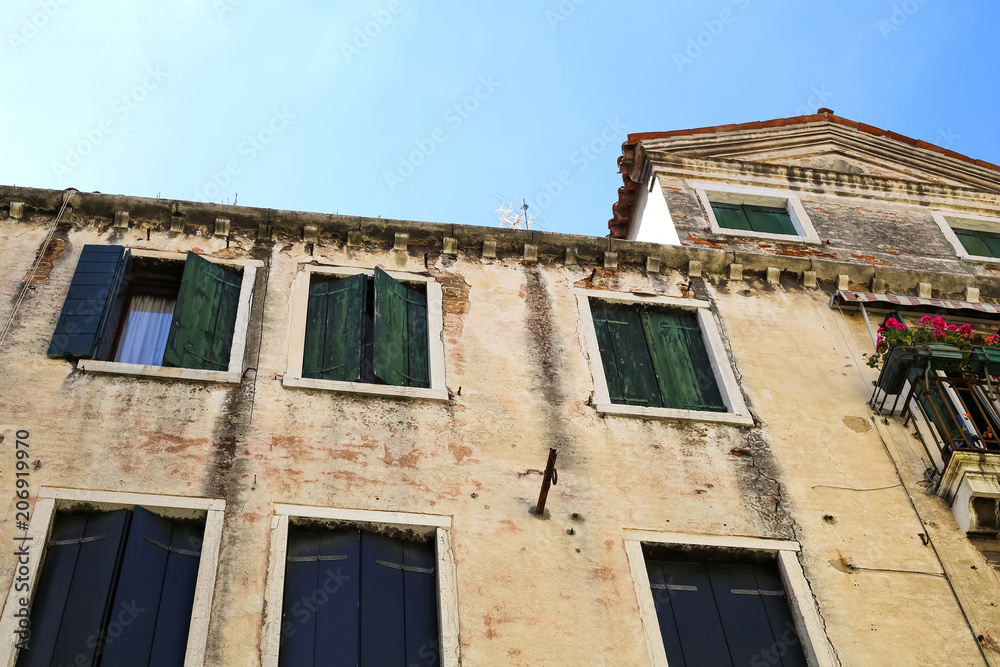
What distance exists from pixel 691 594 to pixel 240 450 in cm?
393

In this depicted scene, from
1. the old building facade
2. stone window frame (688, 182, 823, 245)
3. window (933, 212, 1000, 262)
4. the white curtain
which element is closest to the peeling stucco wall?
the old building facade

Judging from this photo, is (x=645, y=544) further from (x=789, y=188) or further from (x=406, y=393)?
(x=789, y=188)

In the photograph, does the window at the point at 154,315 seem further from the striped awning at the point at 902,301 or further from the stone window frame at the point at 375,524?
the striped awning at the point at 902,301

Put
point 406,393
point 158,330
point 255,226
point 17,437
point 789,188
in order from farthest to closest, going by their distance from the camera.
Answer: point 789,188 → point 255,226 → point 158,330 → point 406,393 → point 17,437

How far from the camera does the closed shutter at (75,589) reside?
700cm

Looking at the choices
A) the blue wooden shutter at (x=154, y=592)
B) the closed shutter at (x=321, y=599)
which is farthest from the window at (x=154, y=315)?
the closed shutter at (x=321, y=599)

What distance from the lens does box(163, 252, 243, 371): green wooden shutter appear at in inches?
365

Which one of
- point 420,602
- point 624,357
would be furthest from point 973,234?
point 420,602

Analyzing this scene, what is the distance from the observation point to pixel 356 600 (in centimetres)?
771

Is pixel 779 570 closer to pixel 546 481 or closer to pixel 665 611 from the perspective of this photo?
pixel 665 611

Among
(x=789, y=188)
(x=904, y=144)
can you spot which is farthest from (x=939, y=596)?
(x=904, y=144)

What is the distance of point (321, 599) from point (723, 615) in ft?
10.6

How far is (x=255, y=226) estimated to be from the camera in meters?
10.9

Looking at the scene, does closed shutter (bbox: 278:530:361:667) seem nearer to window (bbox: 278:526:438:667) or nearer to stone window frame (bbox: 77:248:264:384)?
window (bbox: 278:526:438:667)
